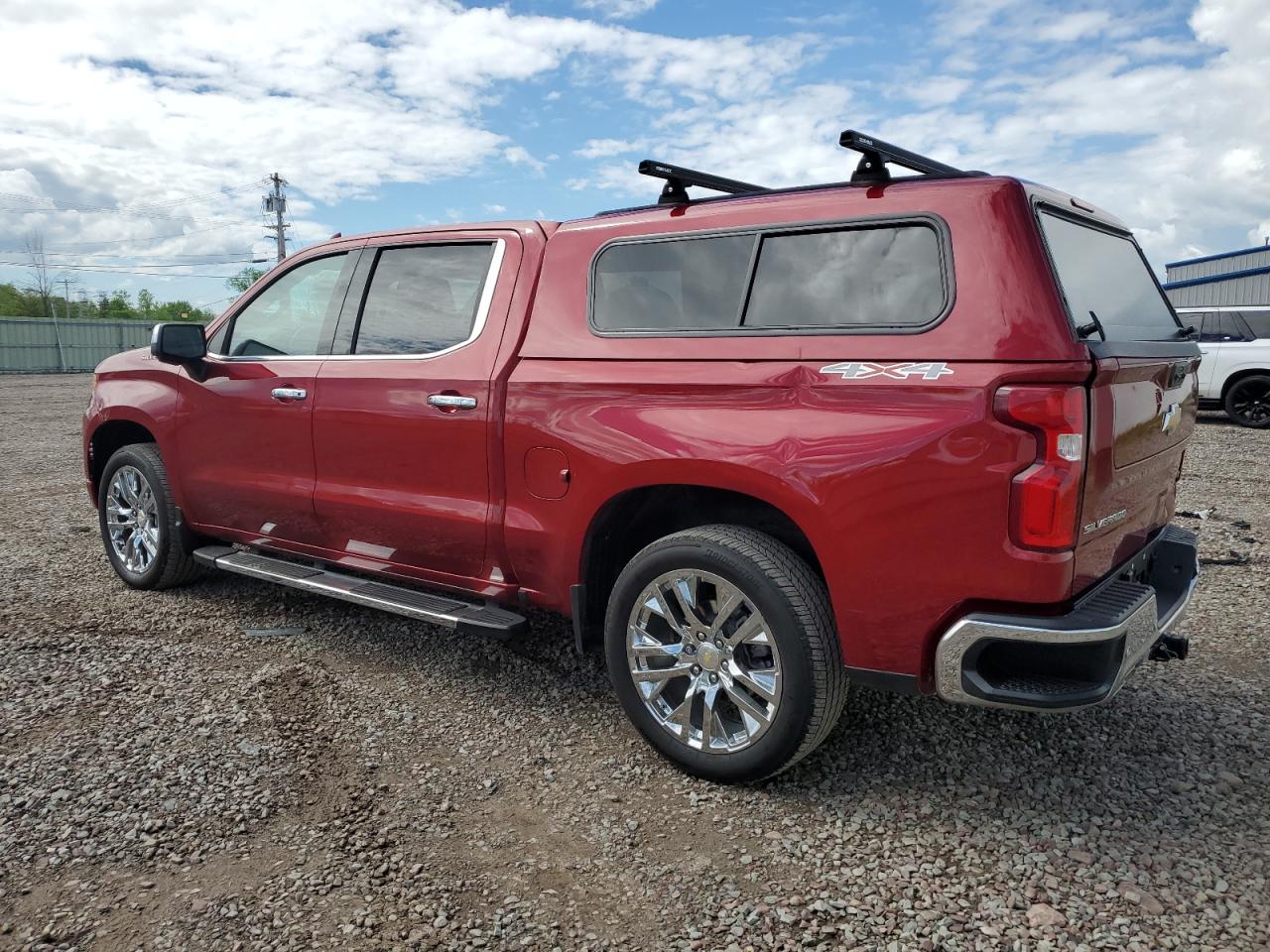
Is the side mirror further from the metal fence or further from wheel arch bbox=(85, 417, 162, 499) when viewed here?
the metal fence

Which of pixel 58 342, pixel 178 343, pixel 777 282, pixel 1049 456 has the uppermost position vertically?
pixel 777 282

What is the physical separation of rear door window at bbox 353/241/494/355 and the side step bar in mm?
1001

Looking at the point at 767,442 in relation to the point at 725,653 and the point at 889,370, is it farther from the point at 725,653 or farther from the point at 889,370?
the point at 725,653

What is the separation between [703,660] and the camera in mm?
3029

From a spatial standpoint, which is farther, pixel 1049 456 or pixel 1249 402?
pixel 1249 402

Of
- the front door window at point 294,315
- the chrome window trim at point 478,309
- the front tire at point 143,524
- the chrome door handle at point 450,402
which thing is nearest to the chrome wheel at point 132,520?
the front tire at point 143,524

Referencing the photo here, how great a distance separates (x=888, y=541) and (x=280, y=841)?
1.98 m

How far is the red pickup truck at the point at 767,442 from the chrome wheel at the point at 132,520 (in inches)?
49.2

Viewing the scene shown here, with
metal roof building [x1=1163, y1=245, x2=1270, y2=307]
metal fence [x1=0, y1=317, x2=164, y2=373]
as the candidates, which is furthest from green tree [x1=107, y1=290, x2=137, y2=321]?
metal roof building [x1=1163, y1=245, x2=1270, y2=307]

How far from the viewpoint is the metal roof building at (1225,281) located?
26.4 m

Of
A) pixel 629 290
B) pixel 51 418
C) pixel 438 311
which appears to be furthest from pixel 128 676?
pixel 51 418

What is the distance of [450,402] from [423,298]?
590 millimetres

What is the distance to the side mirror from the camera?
4.48 m

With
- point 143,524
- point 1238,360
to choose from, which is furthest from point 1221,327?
point 143,524
